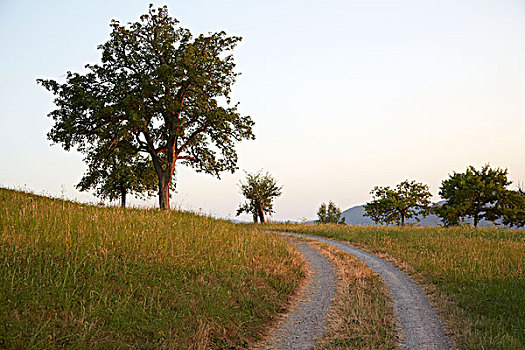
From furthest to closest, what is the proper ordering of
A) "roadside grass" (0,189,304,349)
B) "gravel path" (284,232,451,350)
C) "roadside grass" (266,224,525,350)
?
"roadside grass" (266,224,525,350)
"gravel path" (284,232,451,350)
"roadside grass" (0,189,304,349)

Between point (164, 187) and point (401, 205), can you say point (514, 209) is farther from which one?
point (164, 187)

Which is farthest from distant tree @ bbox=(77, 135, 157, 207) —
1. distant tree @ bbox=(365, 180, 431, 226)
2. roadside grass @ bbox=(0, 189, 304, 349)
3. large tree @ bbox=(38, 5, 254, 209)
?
distant tree @ bbox=(365, 180, 431, 226)

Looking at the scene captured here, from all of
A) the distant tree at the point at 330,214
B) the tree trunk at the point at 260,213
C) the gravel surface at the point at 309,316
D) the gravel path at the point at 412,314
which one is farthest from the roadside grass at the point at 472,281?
the distant tree at the point at 330,214

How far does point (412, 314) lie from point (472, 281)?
412 cm

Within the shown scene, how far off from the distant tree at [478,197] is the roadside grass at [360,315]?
126 feet

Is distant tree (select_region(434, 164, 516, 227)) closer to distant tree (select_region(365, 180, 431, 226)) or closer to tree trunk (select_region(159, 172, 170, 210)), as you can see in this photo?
distant tree (select_region(365, 180, 431, 226))

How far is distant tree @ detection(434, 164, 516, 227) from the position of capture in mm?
44897

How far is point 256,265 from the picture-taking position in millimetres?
12727

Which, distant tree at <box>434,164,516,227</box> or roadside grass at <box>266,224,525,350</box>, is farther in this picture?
distant tree at <box>434,164,516,227</box>

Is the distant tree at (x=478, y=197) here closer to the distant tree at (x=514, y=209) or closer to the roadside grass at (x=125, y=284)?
the distant tree at (x=514, y=209)

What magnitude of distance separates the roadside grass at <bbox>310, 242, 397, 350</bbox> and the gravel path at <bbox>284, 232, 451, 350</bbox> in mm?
296

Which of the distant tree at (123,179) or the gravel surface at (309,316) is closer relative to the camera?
the gravel surface at (309,316)

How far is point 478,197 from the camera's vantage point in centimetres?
4572

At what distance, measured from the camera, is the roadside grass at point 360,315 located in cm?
797
